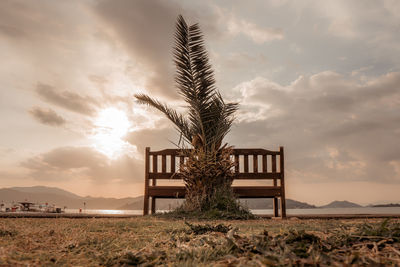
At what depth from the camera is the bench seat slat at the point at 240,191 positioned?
27.6ft

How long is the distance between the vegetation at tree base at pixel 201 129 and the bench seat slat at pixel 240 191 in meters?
0.42

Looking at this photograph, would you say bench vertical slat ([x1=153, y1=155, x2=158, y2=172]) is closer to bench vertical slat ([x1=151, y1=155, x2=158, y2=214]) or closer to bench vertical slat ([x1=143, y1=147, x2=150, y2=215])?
bench vertical slat ([x1=151, y1=155, x2=158, y2=214])

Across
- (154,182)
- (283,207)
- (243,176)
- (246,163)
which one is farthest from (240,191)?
(154,182)

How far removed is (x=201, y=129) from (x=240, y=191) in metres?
2.04

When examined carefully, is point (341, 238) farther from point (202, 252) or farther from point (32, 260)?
point (32, 260)

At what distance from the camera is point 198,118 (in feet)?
26.7

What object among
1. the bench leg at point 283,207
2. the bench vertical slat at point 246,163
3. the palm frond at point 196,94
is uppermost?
the palm frond at point 196,94

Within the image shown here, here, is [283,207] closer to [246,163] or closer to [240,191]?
[240,191]

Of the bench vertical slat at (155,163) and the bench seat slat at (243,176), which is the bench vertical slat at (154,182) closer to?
the bench vertical slat at (155,163)

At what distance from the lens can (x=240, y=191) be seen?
27.6 ft

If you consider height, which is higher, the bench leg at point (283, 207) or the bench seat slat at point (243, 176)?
the bench seat slat at point (243, 176)

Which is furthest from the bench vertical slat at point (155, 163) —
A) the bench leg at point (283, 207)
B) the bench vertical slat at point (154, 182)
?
the bench leg at point (283, 207)

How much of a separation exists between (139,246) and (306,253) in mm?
1329

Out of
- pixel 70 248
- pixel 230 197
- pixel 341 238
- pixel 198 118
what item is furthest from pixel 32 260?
pixel 198 118
